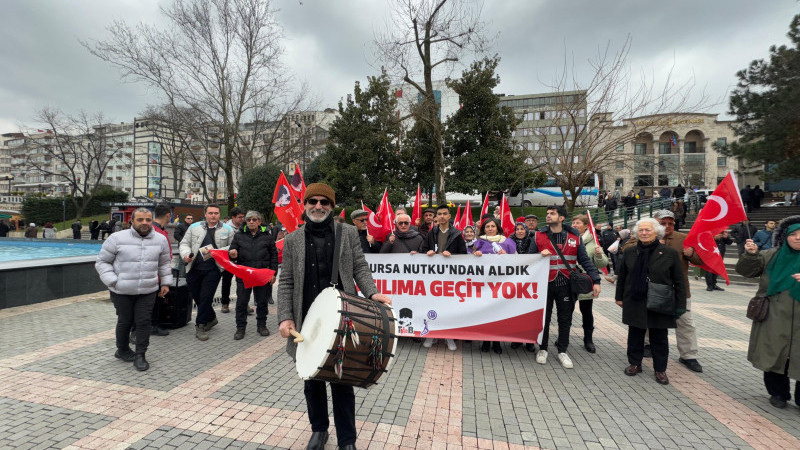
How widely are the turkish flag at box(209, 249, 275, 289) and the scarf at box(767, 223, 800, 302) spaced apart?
19.3 feet

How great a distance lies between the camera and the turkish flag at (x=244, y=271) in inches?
218

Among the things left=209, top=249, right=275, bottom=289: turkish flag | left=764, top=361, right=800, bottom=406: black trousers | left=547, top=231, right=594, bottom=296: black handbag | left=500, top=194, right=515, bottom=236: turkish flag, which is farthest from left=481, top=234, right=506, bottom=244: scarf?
left=500, top=194, right=515, bottom=236: turkish flag

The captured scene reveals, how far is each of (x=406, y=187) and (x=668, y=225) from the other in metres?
21.3

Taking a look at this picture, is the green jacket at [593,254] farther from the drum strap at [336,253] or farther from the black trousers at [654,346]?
the drum strap at [336,253]

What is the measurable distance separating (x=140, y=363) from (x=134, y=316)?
1.81 feet

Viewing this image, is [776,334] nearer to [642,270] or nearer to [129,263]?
[642,270]

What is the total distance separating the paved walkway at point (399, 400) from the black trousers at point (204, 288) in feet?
1.19

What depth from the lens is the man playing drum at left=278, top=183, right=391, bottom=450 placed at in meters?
2.66

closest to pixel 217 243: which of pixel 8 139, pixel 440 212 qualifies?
pixel 440 212

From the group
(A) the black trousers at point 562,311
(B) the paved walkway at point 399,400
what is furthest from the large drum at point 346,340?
(A) the black trousers at point 562,311

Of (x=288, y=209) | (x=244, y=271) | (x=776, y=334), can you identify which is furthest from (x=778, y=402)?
(x=288, y=209)

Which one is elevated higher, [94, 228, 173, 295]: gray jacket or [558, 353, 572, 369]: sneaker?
[94, 228, 173, 295]: gray jacket

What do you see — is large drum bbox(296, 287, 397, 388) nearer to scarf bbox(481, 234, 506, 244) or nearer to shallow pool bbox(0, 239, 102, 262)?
scarf bbox(481, 234, 506, 244)

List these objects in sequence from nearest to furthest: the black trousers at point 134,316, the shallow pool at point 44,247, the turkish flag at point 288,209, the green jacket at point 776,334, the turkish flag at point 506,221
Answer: the green jacket at point 776,334 → the black trousers at point 134,316 → the turkish flag at point 288,209 → the turkish flag at point 506,221 → the shallow pool at point 44,247
